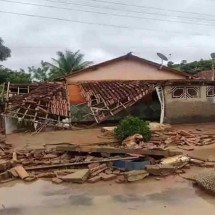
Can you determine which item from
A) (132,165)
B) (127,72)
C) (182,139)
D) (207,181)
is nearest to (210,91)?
(127,72)

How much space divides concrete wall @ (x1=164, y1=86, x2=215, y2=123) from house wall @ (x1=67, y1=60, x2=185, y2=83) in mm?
5344

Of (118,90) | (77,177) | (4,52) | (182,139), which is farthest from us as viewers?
(4,52)

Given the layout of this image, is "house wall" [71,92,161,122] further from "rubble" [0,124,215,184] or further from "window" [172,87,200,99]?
"rubble" [0,124,215,184]

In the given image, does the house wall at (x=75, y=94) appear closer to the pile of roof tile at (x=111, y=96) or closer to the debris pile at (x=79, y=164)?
the pile of roof tile at (x=111, y=96)

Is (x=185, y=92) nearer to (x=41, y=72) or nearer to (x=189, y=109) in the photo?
(x=189, y=109)

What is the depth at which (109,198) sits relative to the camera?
9000 millimetres

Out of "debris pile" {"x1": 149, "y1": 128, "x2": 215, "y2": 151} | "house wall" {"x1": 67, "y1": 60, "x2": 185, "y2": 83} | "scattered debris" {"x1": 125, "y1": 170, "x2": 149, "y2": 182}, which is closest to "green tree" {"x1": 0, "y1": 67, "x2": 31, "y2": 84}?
"house wall" {"x1": 67, "y1": 60, "x2": 185, "y2": 83}

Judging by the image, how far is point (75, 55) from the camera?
36.4 meters

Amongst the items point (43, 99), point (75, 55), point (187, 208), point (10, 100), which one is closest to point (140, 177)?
point (187, 208)

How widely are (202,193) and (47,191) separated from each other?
393 centimetres

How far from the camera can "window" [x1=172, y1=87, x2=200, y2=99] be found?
21.8 metres

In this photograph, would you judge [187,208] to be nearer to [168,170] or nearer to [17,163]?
[168,170]

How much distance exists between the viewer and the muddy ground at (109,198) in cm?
813

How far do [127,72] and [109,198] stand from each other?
18309mm
